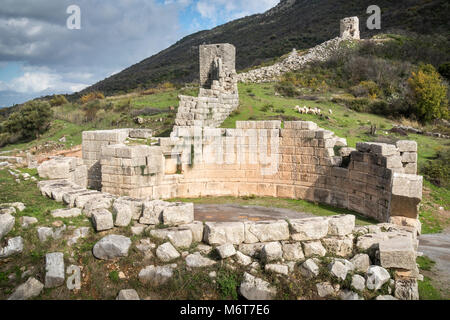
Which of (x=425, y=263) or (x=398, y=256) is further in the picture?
(x=425, y=263)

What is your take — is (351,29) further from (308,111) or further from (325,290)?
(325,290)

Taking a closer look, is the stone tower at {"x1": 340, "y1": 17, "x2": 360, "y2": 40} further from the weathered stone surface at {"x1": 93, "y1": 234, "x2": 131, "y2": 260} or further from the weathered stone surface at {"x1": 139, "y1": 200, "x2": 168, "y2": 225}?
the weathered stone surface at {"x1": 93, "y1": 234, "x2": 131, "y2": 260}

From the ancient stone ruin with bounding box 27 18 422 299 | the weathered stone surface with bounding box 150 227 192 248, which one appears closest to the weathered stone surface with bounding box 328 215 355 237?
the ancient stone ruin with bounding box 27 18 422 299

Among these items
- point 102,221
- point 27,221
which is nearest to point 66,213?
point 27,221

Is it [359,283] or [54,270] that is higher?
[54,270]

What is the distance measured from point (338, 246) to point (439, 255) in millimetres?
2571

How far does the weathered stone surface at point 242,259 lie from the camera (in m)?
5.95

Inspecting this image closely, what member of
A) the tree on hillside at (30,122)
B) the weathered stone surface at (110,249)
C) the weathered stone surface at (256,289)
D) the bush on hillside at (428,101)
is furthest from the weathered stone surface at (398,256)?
the tree on hillside at (30,122)

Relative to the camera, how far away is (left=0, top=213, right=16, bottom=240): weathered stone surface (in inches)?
228

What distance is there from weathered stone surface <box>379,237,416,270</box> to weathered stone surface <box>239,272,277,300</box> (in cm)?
197

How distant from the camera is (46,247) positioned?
19.1 feet

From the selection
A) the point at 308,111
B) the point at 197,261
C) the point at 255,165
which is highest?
the point at 308,111

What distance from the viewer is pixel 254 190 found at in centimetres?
1270

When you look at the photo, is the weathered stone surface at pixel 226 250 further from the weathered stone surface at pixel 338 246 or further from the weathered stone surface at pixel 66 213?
the weathered stone surface at pixel 66 213
